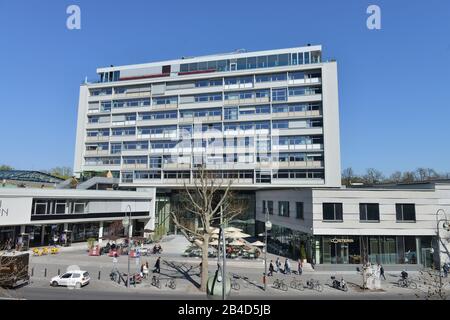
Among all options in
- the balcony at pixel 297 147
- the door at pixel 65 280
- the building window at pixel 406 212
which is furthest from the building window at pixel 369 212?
the door at pixel 65 280

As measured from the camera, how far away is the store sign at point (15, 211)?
41.4 metres

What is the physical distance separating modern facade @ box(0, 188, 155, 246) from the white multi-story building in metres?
7.02

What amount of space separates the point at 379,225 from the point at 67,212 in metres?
41.9

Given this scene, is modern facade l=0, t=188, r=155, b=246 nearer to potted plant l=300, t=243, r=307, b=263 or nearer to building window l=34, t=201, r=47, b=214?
building window l=34, t=201, r=47, b=214

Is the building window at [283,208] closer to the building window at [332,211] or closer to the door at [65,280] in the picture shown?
the building window at [332,211]

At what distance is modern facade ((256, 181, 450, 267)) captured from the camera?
37406 millimetres

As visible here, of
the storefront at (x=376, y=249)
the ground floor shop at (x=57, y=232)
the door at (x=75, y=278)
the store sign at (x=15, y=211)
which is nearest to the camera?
the door at (x=75, y=278)

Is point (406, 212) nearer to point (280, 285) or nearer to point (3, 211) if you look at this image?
point (280, 285)

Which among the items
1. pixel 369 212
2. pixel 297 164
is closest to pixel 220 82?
pixel 297 164

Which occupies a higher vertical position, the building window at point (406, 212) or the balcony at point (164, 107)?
the balcony at point (164, 107)

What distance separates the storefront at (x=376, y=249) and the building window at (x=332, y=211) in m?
2.04

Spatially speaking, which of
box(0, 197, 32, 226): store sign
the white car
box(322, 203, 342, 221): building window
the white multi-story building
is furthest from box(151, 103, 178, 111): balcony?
the white car

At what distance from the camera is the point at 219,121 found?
64.2 m
